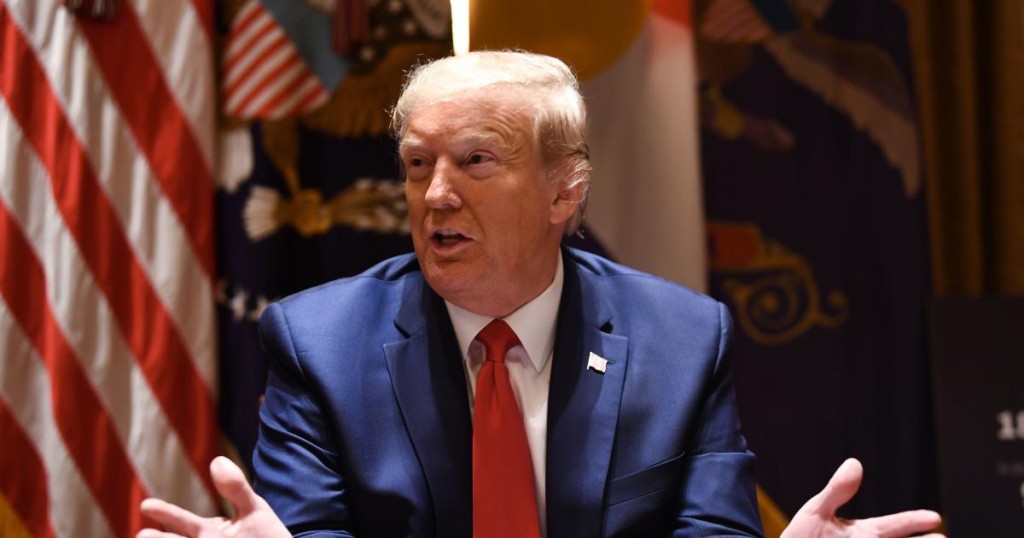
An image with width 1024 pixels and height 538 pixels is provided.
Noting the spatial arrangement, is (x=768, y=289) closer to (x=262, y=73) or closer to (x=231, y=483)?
(x=262, y=73)

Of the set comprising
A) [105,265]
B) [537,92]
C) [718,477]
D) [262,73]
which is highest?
[262,73]

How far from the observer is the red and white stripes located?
3.56 meters

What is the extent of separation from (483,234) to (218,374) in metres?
1.71

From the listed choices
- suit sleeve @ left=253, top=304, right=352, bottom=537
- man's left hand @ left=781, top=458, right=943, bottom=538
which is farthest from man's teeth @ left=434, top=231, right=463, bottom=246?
man's left hand @ left=781, top=458, right=943, bottom=538

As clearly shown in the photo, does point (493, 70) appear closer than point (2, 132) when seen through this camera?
Yes

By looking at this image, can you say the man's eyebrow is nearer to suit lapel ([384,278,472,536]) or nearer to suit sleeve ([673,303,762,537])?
suit lapel ([384,278,472,536])

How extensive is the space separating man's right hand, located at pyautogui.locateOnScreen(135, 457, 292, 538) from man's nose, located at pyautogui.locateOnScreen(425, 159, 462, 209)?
614mm

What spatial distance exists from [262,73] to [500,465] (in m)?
1.93

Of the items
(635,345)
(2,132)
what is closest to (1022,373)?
(635,345)

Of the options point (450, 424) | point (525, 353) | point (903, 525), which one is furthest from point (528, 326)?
point (903, 525)

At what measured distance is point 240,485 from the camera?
1.83 meters

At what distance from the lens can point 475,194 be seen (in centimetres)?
214

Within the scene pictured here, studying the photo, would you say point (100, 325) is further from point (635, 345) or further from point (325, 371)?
point (635, 345)

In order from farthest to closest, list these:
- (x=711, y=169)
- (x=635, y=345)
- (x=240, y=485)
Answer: (x=711, y=169) < (x=635, y=345) < (x=240, y=485)
